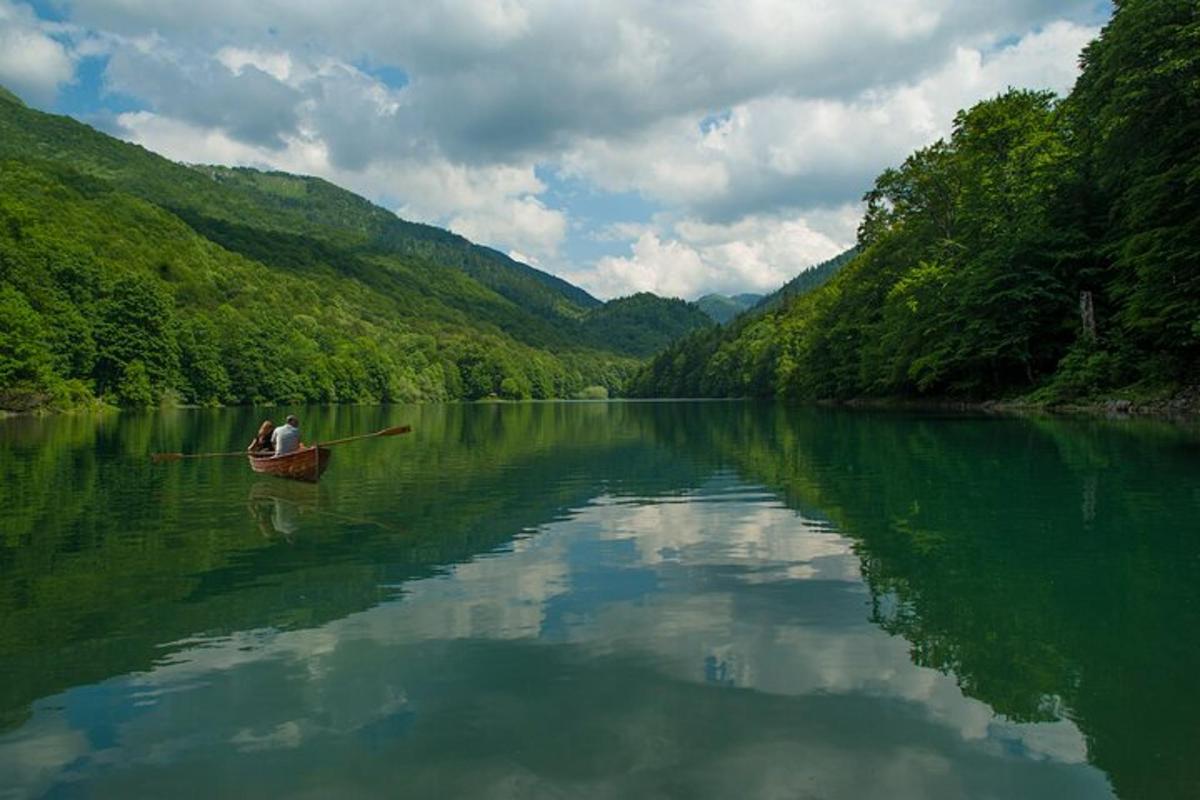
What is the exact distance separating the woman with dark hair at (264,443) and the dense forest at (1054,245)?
33561 mm

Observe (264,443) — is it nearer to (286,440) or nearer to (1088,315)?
(286,440)

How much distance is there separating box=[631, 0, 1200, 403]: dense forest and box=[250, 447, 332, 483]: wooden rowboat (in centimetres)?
3207

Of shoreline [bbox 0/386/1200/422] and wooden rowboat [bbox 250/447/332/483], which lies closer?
wooden rowboat [bbox 250/447/332/483]

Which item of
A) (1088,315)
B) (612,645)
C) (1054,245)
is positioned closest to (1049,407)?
(1088,315)

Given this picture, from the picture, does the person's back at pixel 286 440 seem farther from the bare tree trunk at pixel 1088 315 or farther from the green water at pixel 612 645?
the bare tree trunk at pixel 1088 315

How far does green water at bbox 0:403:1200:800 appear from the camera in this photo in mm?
5863

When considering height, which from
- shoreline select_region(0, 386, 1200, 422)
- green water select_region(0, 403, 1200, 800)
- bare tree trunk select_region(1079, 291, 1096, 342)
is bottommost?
green water select_region(0, 403, 1200, 800)

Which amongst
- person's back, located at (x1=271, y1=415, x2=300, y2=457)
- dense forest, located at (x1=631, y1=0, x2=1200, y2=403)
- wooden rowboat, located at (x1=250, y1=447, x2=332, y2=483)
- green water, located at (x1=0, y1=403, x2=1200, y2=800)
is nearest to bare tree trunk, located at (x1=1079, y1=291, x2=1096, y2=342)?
dense forest, located at (x1=631, y1=0, x2=1200, y2=403)

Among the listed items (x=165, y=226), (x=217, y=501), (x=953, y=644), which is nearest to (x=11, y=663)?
(x=953, y=644)

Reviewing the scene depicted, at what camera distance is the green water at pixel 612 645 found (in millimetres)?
5863

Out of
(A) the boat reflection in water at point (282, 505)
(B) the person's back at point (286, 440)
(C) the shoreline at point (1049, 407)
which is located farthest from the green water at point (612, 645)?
(C) the shoreline at point (1049, 407)

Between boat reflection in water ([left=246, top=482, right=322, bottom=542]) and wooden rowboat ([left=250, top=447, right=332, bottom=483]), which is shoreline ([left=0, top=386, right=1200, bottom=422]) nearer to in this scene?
wooden rowboat ([left=250, top=447, right=332, bottom=483])

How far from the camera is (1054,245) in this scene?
50.1 m

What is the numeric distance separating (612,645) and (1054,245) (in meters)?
50.9
